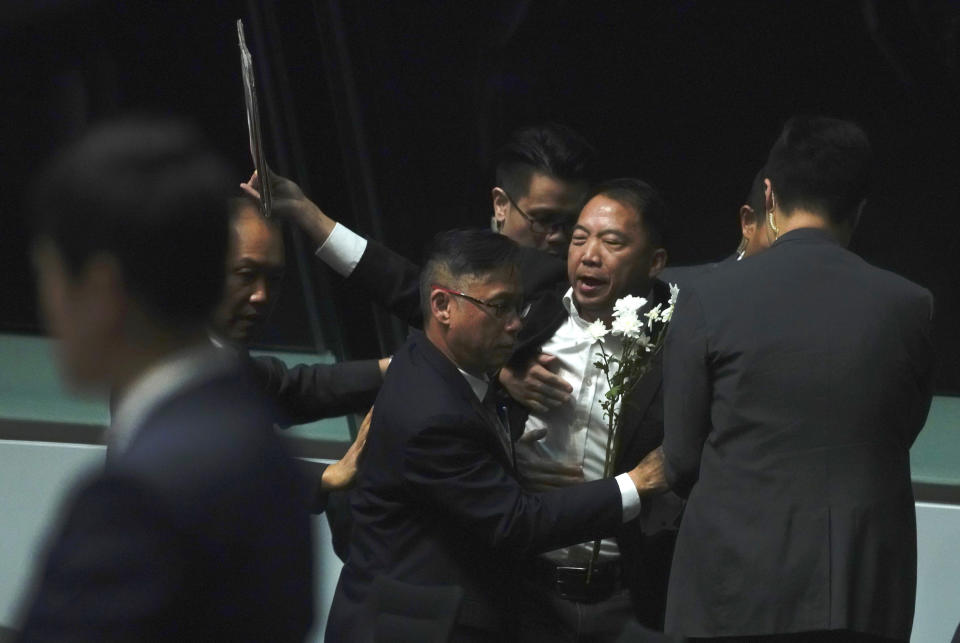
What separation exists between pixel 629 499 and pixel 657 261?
0.76 meters

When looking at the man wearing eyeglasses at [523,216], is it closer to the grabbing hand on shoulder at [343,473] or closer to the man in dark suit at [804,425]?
the grabbing hand on shoulder at [343,473]

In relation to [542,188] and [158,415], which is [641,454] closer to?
[542,188]

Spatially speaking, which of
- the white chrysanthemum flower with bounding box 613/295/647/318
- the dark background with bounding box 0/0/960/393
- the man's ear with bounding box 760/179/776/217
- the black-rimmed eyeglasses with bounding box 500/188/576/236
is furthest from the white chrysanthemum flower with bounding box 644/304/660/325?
the dark background with bounding box 0/0/960/393

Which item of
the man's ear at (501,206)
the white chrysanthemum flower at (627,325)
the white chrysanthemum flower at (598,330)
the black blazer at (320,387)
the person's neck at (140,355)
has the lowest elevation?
the black blazer at (320,387)

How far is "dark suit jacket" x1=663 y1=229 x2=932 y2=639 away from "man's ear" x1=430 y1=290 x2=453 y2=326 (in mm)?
563

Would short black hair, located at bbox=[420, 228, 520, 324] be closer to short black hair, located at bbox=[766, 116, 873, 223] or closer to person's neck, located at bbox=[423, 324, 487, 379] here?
person's neck, located at bbox=[423, 324, 487, 379]

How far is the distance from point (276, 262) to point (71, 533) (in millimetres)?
1936

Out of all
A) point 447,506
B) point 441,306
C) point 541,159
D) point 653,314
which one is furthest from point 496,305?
point 541,159

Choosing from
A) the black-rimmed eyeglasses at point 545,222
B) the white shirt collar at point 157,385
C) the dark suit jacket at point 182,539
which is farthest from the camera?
the black-rimmed eyeglasses at point 545,222

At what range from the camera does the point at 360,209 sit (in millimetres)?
5695

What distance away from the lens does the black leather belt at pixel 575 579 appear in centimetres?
375

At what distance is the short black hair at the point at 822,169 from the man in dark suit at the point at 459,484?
2.20 feet

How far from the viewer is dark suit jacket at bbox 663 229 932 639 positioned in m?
3.15

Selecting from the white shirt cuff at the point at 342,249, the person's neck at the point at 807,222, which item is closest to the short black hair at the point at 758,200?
the person's neck at the point at 807,222
